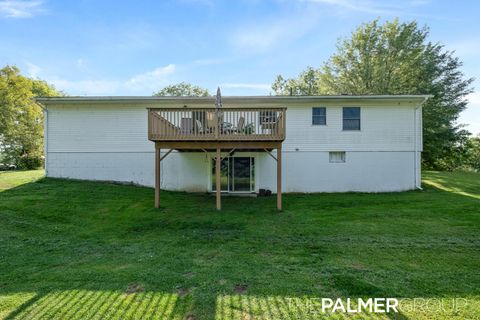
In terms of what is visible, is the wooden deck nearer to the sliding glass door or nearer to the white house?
the white house

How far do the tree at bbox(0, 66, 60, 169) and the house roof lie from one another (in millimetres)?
14388

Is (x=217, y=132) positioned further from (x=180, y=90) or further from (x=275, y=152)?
(x=180, y=90)

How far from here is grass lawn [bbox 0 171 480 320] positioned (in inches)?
124

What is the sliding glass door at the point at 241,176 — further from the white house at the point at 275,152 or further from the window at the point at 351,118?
the window at the point at 351,118

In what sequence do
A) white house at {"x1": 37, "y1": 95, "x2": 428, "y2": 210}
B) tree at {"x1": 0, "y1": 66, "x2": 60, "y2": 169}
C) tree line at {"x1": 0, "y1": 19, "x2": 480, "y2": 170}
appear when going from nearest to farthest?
white house at {"x1": 37, "y1": 95, "x2": 428, "y2": 210}
tree line at {"x1": 0, "y1": 19, "x2": 480, "y2": 170}
tree at {"x1": 0, "y1": 66, "x2": 60, "y2": 169}

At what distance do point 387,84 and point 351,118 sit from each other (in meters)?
12.5

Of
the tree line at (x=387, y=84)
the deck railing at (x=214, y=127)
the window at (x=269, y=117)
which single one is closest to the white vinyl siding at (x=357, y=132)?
the window at (x=269, y=117)

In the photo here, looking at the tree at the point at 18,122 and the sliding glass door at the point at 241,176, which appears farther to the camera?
the tree at the point at 18,122

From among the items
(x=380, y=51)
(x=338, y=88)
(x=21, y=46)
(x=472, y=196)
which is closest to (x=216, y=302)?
(x=472, y=196)

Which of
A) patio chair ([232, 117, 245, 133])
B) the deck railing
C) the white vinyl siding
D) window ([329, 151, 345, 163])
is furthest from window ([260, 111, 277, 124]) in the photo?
window ([329, 151, 345, 163])

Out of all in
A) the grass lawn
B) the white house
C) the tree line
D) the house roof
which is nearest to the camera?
the grass lawn

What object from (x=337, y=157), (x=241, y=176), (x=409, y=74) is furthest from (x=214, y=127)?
(x=409, y=74)

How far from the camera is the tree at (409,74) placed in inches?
768

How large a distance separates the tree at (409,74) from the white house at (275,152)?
22.9ft
